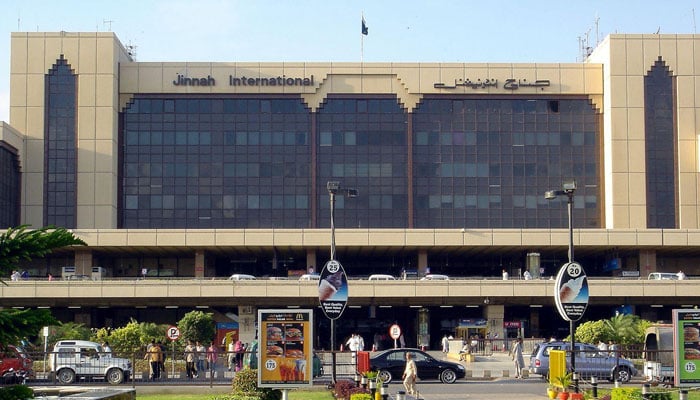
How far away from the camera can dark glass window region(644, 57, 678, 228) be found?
264 ft

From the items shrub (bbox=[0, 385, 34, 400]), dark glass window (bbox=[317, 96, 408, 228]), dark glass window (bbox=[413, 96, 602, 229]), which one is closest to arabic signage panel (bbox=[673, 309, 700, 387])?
shrub (bbox=[0, 385, 34, 400])

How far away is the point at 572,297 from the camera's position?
109 feet

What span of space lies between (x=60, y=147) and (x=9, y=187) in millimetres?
5251

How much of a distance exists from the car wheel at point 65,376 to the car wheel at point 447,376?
560 inches

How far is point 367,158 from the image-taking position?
82.4 metres

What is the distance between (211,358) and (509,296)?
38.1 metres

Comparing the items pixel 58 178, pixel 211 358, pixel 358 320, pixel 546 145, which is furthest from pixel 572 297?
pixel 58 178

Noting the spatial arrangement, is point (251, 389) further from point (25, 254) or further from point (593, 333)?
point (593, 333)

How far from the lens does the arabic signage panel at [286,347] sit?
912 inches

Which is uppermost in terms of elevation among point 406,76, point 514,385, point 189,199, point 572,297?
point 406,76

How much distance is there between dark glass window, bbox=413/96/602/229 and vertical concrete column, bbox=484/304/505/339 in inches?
416

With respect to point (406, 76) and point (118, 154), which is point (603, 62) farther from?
point (118, 154)

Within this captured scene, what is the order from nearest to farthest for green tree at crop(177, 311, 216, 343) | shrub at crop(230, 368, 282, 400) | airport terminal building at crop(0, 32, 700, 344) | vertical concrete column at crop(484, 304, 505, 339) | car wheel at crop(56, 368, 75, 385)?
shrub at crop(230, 368, 282, 400), car wheel at crop(56, 368, 75, 385), green tree at crop(177, 311, 216, 343), vertical concrete column at crop(484, 304, 505, 339), airport terminal building at crop(0, 32, 700, 344)

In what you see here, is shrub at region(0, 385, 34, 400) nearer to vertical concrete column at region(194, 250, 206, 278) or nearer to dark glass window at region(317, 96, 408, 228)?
vertical concrete column at region(194, 250, 206, 278)
